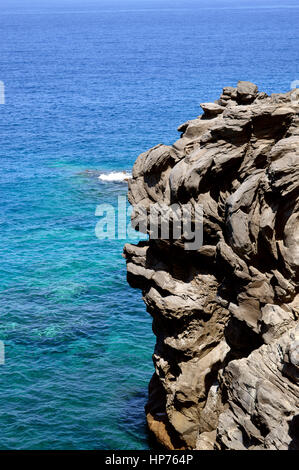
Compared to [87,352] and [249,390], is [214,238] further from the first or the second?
[87,352]

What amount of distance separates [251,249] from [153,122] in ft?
374

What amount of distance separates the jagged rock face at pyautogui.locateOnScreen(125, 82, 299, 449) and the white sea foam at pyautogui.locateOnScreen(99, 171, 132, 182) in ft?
212

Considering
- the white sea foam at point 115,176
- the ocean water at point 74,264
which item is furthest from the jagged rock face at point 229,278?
the white sea foam at point 115,176

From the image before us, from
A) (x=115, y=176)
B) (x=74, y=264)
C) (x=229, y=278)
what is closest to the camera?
(x=229, y=278)

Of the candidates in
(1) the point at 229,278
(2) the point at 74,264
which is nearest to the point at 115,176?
(2) the point at 74,264

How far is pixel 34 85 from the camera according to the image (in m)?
184

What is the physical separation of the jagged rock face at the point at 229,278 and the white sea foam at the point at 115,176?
64494mm

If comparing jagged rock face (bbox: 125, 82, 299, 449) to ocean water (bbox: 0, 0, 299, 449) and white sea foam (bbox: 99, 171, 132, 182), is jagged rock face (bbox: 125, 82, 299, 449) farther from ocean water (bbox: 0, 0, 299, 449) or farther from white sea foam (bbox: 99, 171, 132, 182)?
white sea foam (bbox: 99, 171, 132, 182)

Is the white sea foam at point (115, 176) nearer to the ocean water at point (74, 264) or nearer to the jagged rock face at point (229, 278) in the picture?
the ocean water at point (74, 264)

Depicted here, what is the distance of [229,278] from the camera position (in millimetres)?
35469

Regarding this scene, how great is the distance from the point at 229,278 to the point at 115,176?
75822 mm

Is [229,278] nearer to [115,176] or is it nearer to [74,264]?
[74,264]

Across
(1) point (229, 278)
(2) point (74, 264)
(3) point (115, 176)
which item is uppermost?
(3) point (115, 176)

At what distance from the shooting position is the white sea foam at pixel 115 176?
107938mm
